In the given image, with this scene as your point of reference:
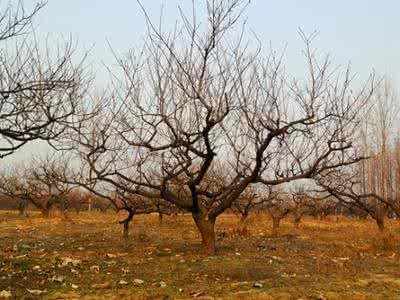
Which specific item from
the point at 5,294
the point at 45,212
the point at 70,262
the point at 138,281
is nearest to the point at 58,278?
the point at 5,294

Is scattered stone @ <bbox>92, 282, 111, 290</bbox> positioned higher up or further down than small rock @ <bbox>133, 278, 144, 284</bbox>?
further down

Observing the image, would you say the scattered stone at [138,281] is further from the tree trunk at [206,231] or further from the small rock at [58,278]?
the tree trunk at [206,231]

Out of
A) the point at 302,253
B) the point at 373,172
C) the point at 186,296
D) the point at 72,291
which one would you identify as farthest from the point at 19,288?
the point at 373,172

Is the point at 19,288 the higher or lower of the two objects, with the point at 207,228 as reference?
lower

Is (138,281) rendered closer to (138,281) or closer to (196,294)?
(138,281)

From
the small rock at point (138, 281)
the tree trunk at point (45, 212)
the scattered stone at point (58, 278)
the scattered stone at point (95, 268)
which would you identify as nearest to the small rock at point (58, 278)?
the scattered stone at point (58, 278)

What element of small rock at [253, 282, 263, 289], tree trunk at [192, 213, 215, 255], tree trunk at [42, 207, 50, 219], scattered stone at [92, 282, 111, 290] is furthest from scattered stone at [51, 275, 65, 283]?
tree trunk at [42, 207, 50, 219]

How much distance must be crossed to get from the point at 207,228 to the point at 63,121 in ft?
14.0

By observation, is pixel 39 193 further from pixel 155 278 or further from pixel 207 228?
pixel 155 278

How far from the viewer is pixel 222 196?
11.1 metres

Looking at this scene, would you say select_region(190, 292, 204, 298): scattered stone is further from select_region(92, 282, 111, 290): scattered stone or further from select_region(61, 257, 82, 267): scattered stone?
select_region(61, 257, 82, 267): scattered stone

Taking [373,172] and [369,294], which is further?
[373,172]

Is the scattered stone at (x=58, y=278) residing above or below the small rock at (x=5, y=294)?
above

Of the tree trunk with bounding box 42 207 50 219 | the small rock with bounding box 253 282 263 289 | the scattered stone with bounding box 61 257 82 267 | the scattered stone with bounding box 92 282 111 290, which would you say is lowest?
the scattered stone with bounding box 92 282 111 290
